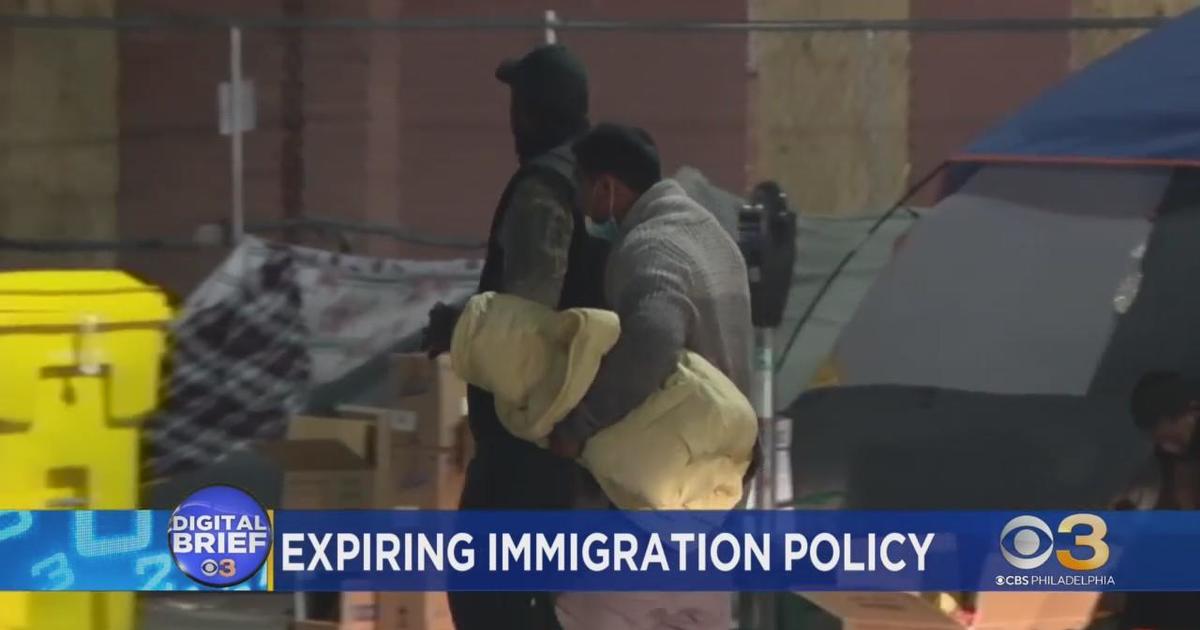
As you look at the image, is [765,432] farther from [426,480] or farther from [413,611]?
[413,611]

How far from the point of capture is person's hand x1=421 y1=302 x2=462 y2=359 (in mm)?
4078

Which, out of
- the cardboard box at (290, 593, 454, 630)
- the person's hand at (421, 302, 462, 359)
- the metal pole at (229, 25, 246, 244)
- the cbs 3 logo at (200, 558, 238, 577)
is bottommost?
the cardboard box at (290, 593, 454, 630)

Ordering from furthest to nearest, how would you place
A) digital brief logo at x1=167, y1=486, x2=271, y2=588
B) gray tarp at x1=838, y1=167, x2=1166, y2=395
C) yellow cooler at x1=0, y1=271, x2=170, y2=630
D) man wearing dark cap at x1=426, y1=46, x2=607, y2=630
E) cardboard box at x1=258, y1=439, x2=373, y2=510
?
gray tarp at x1=838, y1=167, x2=1166, y2=395 < cardboard box at x1=258, y1=439, x2=373, y2=510 < digital brief logo at x1=167, y1=486, x2=271, y2=588 < yellow cooler at x1=0, y1=271, x2=170, y2=630 < man wearing dark cap at x1=426, y1=46, x2=607, y2=630

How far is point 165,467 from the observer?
13.6ft

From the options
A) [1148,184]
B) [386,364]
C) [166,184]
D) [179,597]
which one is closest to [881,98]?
[1148,184]

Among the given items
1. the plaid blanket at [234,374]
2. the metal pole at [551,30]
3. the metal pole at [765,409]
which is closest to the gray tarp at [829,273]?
the metal pole at [765,409]

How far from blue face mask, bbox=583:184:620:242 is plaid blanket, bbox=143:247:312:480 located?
102 cm

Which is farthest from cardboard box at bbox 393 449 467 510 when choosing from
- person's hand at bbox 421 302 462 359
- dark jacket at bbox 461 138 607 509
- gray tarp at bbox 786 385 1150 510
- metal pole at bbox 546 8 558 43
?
metal pole at bbox 546 8 558 43

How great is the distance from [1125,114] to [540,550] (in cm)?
157

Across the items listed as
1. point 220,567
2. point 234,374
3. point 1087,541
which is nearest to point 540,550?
point 220,567

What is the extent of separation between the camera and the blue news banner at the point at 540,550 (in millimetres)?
3949

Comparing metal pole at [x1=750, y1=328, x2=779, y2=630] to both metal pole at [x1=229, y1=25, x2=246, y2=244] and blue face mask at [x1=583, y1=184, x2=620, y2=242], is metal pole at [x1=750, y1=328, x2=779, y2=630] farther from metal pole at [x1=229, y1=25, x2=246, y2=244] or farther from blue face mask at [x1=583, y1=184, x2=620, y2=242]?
metal pole at [x1=229, y1=25, x2=246, y2=244]

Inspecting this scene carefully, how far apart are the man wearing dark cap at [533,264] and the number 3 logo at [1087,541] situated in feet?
3.55

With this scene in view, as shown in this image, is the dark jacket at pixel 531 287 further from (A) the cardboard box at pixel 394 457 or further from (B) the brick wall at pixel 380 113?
(B) the brick wall at pixel 380 113
